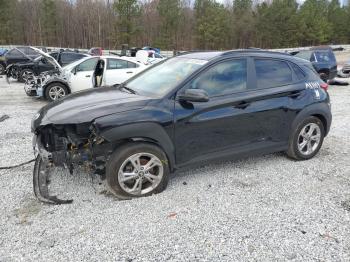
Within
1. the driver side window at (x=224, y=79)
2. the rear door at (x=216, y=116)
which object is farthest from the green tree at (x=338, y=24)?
the rear door at (x=216, y=116)

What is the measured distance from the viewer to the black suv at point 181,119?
349 centimetres

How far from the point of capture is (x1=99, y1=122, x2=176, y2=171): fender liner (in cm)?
339

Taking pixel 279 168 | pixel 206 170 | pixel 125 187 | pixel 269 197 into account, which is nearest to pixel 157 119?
pixel 125 187

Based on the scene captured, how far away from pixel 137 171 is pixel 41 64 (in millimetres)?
10927

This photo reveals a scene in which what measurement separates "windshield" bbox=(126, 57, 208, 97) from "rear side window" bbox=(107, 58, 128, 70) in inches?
188

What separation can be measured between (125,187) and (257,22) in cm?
5384

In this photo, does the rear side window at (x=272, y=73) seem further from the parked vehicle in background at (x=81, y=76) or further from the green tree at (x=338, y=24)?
the green tree at (x=338, y=24)

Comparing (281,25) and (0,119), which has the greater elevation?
(281,25)

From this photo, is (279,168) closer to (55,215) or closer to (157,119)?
(157,119)

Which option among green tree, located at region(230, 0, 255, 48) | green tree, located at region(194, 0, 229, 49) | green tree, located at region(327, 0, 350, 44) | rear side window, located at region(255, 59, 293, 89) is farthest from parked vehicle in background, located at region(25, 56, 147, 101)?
green tree, located at region(327, 0, 350, 44)

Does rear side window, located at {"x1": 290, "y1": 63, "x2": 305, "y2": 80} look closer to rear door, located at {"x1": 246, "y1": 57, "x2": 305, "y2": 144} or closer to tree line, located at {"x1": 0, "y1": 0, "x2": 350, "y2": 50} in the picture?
rear door, located at {"x1": 246, "y1": 57, "x2": 305, "y2": 144}

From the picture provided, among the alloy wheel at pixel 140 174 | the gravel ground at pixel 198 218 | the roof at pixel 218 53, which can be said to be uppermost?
the roof at pixel 218 53

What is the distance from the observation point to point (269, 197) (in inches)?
146

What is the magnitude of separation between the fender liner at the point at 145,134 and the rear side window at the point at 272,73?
154 cm
